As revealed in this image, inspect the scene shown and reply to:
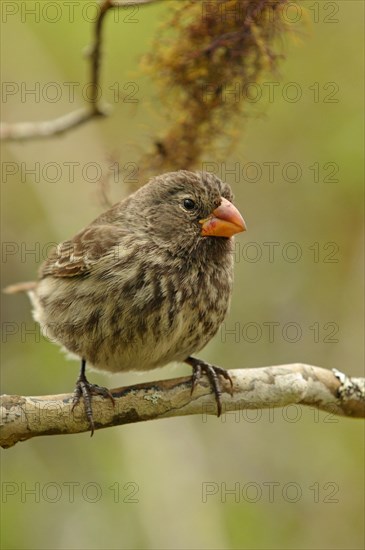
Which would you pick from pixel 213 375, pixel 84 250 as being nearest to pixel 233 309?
pixel 84 250

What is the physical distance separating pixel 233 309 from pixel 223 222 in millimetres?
2724

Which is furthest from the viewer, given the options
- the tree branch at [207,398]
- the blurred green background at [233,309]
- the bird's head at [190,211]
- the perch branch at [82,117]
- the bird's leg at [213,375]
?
the blurred green background at [233,309]

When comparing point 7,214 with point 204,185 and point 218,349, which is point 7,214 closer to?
point 218,349

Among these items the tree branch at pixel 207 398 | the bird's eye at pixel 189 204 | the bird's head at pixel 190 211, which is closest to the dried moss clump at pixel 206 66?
the bird's head at pixel 190 211

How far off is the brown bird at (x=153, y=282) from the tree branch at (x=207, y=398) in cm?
8

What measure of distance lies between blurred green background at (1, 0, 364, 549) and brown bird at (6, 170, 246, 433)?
0.92 metres

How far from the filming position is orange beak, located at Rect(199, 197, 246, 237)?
14.3 ft

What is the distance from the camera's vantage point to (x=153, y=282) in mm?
4363

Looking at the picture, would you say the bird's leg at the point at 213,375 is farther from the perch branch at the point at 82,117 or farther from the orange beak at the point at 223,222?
the perch branch at the point at 82,117

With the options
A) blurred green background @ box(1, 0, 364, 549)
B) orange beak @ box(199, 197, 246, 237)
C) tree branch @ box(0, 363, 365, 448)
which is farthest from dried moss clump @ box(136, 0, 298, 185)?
tree branch @ box(0, 363, 365, 448)

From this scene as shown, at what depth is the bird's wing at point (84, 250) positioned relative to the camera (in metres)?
4.61

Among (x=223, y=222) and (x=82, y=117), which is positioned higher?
(x=82, y=117)

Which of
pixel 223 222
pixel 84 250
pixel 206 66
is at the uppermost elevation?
pixel 206 66

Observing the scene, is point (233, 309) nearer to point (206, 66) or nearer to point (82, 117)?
point (82, 117)
